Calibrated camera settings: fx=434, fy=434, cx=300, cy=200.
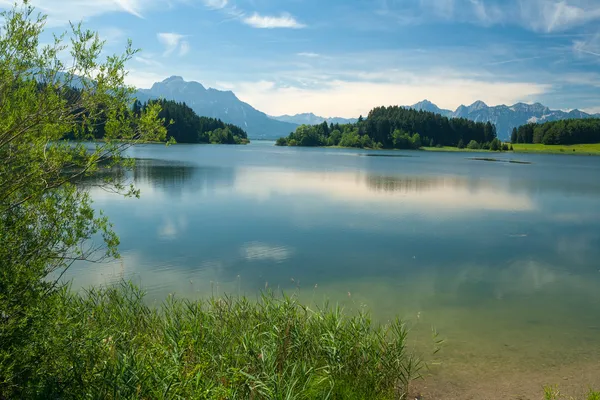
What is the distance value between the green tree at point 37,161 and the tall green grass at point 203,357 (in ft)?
0.67

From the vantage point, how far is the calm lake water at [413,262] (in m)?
14.2

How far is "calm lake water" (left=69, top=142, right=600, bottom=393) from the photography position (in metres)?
14.2

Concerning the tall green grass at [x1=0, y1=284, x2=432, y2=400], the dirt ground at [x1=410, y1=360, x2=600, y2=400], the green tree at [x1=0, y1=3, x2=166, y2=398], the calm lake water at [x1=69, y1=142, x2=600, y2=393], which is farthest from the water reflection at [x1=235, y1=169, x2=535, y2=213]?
the green tree at [x1=0, y1=3, x2=166, y2=398]

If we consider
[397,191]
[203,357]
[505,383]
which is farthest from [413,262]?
[397,191]

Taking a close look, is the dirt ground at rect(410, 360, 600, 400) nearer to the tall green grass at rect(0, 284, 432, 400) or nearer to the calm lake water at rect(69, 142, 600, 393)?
the calm lake water at rect(69, 142, 600, 393)

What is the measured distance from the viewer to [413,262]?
22828 millimetres

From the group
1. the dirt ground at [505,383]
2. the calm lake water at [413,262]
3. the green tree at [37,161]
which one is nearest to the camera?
the green tree at [37,161]

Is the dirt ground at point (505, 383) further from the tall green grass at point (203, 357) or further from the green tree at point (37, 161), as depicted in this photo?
the green tree at point (37, 161)

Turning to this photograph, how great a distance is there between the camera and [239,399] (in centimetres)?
823

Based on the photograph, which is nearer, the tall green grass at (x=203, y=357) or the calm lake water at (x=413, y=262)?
the tall green grass at (x=203, y=357)

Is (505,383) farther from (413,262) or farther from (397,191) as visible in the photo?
(397,191)

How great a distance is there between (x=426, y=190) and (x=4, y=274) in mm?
50287

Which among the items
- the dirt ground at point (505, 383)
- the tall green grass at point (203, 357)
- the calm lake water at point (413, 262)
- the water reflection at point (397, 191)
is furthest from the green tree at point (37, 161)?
the water reflection at point (397, 191)

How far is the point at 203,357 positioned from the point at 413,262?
51.2 feet
